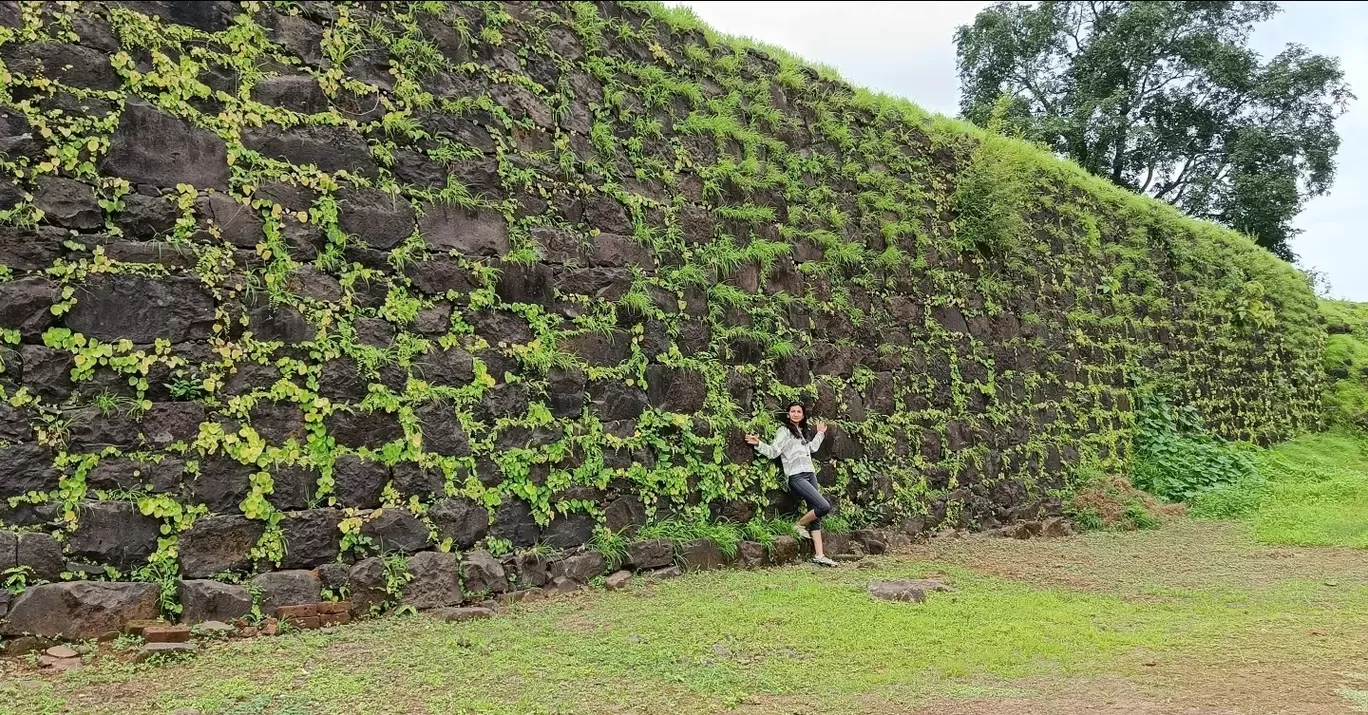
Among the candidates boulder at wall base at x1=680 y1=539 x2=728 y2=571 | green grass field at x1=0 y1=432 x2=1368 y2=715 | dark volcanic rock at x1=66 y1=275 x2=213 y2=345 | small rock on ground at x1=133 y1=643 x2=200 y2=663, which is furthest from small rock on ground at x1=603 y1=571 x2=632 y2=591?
dark volcanic rock at x1=66 y1=275 x2=213 y2=345

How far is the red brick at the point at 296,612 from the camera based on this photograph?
13.9 ft

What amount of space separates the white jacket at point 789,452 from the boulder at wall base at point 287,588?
320 cm

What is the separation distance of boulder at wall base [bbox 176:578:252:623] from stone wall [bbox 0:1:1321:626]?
0.21 ft

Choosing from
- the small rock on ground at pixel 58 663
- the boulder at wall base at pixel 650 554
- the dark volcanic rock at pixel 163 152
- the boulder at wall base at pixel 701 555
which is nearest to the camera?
the small rock on ground at pixel 58 663

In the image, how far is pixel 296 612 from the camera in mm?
4258

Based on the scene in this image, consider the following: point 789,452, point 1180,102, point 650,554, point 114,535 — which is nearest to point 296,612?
point 114,535

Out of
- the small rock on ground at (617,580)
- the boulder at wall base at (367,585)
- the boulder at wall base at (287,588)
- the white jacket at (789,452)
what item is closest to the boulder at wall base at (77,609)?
the boulder at wall base at (287,588)

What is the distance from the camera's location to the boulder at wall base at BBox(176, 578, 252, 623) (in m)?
4.06

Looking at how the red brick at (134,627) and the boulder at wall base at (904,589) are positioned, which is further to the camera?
the boulder at wall base at (904,589)

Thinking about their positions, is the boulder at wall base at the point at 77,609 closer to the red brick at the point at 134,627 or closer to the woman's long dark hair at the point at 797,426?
the red brick at the point at 134,627

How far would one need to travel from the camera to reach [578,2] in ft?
20.8

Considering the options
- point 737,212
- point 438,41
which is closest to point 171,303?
point 438,41

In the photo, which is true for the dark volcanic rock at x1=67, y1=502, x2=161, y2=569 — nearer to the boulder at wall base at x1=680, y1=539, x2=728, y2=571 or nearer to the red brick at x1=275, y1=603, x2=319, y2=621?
the red brick at x1=275, y1=603, x2=319, y2=621

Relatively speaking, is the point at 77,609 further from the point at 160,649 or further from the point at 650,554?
the point at 650,554
